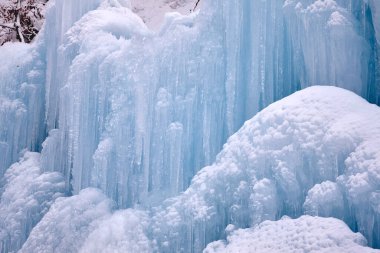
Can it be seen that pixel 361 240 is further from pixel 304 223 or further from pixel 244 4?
pixel 244 4

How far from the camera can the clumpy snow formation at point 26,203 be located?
6.03 metres

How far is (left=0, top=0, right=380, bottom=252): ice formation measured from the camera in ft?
12.9

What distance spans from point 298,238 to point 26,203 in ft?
13.5

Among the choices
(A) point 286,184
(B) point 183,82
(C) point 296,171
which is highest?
(B) point 183,82

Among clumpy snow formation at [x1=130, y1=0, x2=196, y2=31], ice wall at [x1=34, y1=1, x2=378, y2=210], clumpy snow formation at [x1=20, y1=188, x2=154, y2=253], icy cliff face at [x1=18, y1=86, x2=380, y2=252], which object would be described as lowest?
clumpy snow formation at [x1=20, y1=188, x2=154, y2=253]

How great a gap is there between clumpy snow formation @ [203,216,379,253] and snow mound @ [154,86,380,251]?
0.13 m

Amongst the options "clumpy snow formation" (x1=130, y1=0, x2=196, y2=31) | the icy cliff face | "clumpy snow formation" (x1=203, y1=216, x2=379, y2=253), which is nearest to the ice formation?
the icy cliff face

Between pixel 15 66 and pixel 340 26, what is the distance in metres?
5.06

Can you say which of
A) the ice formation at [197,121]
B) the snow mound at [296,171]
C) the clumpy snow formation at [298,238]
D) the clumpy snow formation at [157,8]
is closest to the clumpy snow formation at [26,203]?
the ice formation at [197,121]

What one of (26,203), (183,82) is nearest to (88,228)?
(26,203)

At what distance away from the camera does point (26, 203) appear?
6.10 m

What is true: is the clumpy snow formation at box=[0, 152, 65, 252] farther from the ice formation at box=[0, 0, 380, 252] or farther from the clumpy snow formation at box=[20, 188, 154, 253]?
the clumpy snow formation at box=[20, 188, 154, 253]

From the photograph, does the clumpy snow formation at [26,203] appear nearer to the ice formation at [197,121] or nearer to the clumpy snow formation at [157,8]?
the ice formation at [197,121]

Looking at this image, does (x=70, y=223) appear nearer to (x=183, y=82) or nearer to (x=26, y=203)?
(x=26, y=203)
